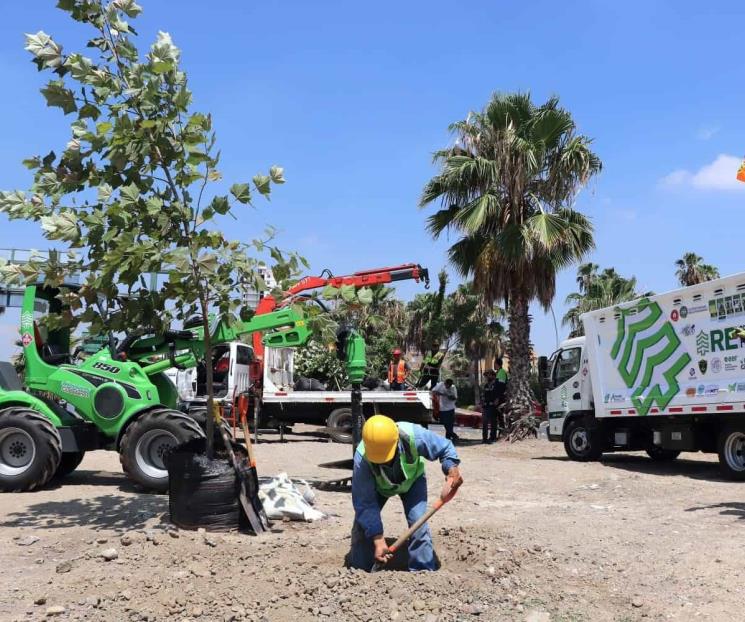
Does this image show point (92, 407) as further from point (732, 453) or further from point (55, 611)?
point (732, 453)

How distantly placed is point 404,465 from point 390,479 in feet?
0.55

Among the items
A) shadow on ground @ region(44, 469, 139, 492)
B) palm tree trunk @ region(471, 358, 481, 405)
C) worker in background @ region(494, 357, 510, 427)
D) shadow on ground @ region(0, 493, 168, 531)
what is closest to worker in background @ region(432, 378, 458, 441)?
worker in background @ region(494, 357, 510, 427)

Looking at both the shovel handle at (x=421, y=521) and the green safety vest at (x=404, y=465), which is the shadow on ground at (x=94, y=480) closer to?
the green safety vest at (x=404, y=465)

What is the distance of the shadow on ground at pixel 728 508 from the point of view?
28.6 feet

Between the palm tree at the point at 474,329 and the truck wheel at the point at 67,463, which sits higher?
the palm tree at the point at 474,329

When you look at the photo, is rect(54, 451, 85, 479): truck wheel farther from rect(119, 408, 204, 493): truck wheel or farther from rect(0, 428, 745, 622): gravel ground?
rect(119, 408, 204, 493): truck wheel

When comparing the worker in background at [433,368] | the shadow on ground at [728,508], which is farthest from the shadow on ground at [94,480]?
the worker in background at [433,368]

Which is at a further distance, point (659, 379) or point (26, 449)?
point (659, 379)

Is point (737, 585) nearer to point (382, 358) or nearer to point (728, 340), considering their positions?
point (728, 340)

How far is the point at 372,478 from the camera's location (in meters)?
5.64

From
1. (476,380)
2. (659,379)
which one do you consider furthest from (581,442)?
(476,380)

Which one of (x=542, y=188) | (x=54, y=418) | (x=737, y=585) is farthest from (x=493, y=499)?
(x=542, y=188)

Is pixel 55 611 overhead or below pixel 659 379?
below

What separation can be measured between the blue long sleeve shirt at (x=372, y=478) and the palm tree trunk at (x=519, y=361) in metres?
12.8
